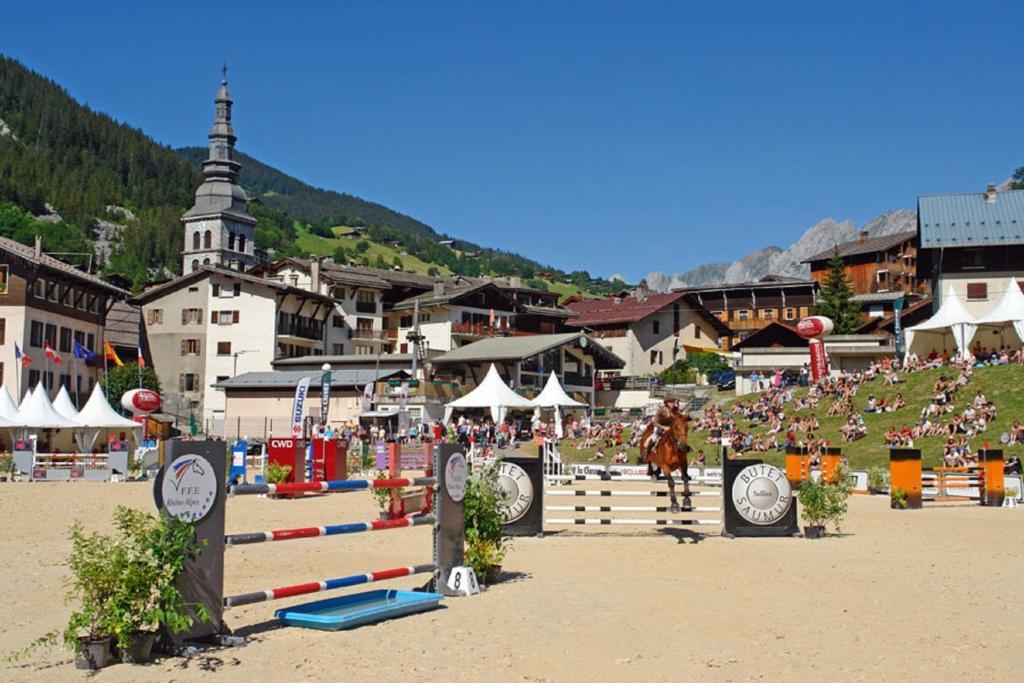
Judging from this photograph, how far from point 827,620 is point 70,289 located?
200 ft

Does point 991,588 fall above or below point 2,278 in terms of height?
Answer: below

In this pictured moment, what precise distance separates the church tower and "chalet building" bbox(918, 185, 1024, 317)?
76956mm

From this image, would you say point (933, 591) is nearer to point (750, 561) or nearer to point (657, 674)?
point (750, 561)

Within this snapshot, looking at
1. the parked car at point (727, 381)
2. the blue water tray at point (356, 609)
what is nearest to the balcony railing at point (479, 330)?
the parked car at point (727, 381)

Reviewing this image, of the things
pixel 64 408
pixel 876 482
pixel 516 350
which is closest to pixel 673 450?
pixel 876 482

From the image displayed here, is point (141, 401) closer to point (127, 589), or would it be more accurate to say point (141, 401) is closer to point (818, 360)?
point (818, 360)

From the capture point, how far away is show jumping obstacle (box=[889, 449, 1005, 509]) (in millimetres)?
24812

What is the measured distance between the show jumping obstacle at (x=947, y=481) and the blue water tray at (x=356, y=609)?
1635cm

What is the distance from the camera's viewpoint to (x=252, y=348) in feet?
247

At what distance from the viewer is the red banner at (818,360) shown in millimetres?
52812

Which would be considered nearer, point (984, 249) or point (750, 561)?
point (750, 561)

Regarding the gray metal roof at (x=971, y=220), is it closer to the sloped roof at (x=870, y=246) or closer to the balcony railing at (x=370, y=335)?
the sloped roof at (x=870, y=246)

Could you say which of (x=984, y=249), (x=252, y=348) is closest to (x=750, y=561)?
(x=984, y=249)

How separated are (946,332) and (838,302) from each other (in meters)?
32.3
